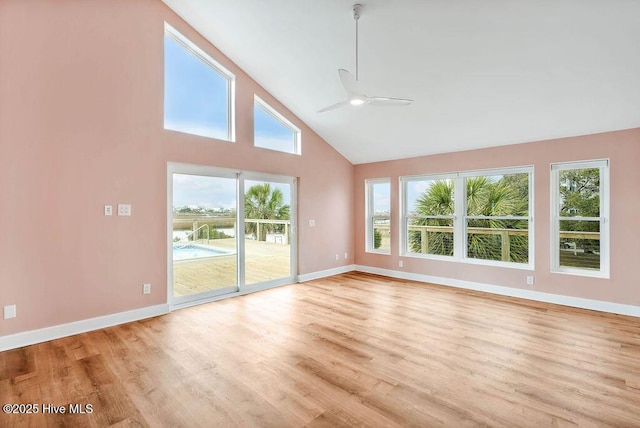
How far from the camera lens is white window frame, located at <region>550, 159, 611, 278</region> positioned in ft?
13.7

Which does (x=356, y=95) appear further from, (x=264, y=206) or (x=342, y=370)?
(x=264, y=206)

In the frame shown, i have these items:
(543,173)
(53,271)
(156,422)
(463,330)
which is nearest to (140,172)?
(53,271)

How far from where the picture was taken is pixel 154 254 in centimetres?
399

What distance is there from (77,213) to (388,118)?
4.47 m

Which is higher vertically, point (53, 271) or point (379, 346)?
point (53, 271)

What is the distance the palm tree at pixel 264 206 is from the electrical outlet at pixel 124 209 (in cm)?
171

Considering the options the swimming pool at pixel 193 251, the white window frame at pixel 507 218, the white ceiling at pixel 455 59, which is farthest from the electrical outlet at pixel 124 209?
the white window frame at pixel 507 218

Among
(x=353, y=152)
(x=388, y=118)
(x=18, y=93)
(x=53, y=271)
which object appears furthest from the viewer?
(x=353, y=152)

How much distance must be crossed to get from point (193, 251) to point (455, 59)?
429 cm

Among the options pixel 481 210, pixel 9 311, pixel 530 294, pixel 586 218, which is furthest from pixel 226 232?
pixel 586 218

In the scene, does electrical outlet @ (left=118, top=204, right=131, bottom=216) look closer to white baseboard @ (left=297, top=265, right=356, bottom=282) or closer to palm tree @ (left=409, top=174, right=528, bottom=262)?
white baseboard @ (left=297, top=265, right=356, bottom=282)

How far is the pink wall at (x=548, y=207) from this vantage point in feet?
→ 13.0

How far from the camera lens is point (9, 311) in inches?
119

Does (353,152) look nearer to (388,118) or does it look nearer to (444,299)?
(388,118)
